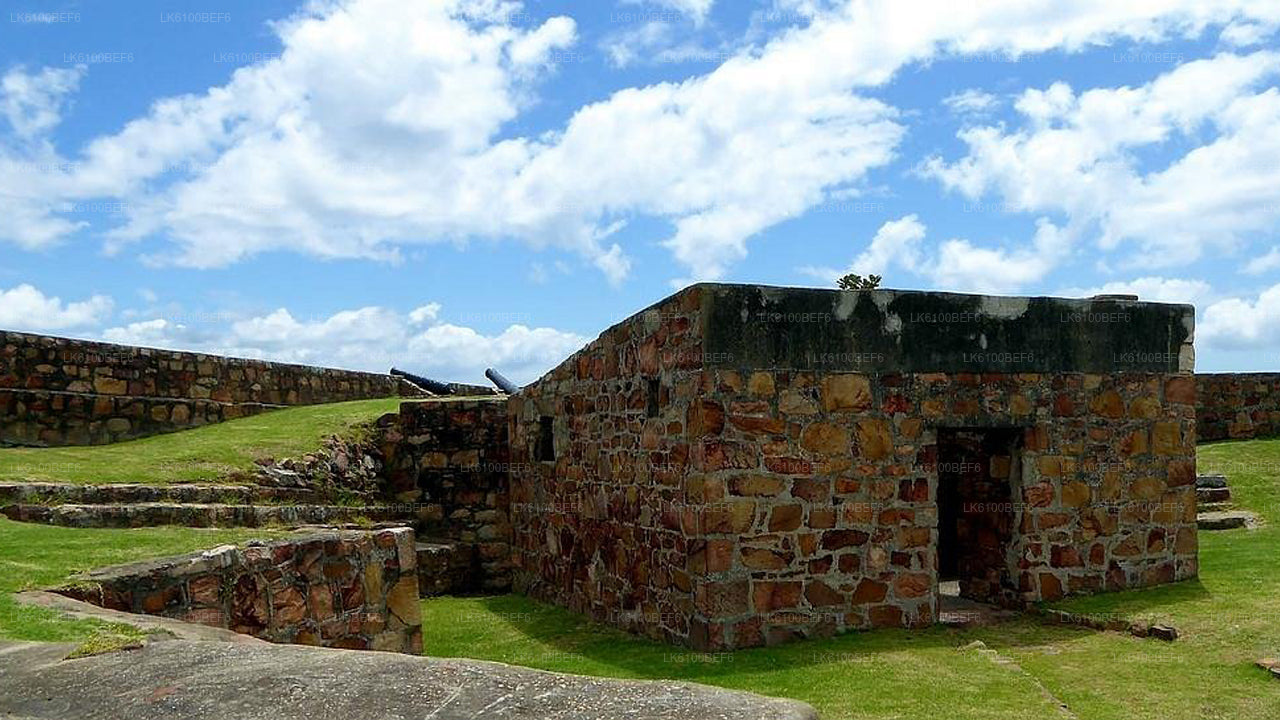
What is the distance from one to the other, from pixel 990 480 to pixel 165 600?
7.17 m

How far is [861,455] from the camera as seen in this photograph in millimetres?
8789

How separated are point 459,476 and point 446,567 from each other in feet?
4.74

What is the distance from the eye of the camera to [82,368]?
14109 mm

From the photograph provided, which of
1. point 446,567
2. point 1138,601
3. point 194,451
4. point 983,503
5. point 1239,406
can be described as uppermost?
point 1239,406

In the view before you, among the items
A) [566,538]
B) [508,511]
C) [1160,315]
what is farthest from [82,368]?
[1160,315]

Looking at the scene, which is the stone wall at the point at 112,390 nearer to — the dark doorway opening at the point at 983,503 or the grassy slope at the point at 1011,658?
the grassy slope at the point at 1011,658

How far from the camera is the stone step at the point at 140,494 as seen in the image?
9.73 meters

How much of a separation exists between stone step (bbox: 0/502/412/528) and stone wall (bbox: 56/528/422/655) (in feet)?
11.2

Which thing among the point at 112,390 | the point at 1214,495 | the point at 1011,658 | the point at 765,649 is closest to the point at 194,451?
the point at 112,390

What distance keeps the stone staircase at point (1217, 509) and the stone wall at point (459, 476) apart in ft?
27.5

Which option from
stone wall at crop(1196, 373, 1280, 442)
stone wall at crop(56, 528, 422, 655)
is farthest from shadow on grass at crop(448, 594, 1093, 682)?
stone wall at crop(1196, 373, 1280, 442)

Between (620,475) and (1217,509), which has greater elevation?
(620,475)

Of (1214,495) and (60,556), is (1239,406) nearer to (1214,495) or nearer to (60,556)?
(1214,495)

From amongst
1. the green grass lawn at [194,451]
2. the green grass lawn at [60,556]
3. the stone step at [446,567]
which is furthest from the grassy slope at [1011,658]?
the green grass lawn at [194,451]
